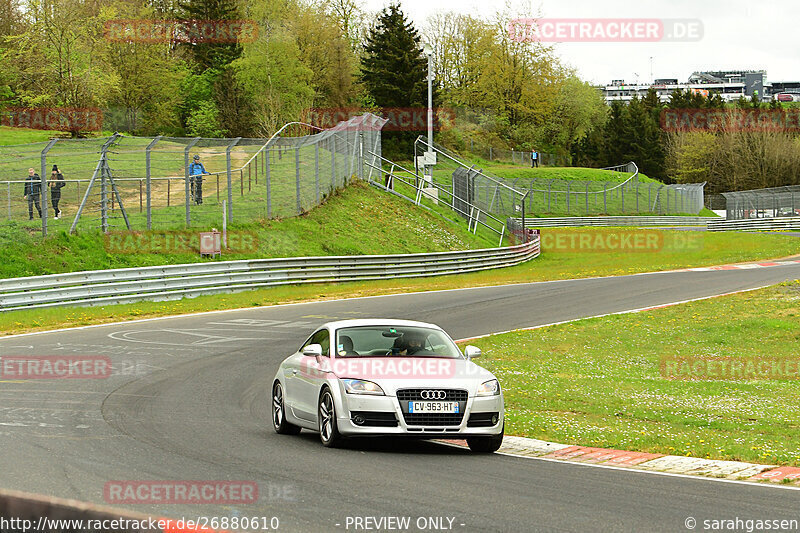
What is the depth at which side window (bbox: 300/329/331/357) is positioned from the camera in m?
11.4

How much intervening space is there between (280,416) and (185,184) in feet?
69.6

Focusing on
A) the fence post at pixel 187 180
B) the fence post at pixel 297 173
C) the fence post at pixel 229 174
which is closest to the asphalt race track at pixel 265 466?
the fence post at pixel 187 180

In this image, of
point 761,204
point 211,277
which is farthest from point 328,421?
point 761,204

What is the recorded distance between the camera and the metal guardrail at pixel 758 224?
71688 mm

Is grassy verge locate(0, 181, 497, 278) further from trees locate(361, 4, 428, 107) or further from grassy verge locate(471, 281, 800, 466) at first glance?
trees locate(361, 4, 428, 107)

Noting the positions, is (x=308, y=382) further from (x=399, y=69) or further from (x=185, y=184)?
(x=399, y=69)

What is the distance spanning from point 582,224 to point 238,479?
66.7 m

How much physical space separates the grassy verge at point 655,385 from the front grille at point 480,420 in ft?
4.28

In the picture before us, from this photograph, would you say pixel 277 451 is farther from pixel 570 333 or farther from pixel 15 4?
pixel 15 4

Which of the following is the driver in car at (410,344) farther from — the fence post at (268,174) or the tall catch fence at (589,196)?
the tall catch fence at (589,196)

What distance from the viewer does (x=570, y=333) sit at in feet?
73.1

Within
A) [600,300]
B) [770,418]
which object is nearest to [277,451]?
[770,418]

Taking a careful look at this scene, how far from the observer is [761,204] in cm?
7712

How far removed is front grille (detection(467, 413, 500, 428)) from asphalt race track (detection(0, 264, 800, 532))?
363 mm
